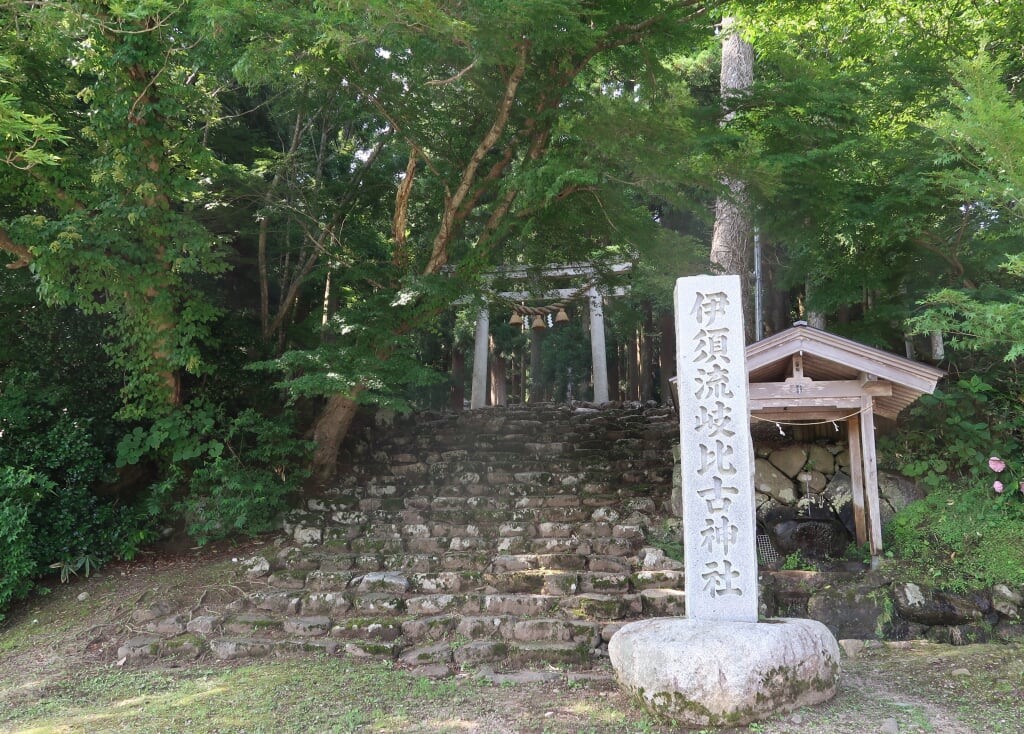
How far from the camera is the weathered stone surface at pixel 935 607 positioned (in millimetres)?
6629

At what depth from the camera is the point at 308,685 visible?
554cm

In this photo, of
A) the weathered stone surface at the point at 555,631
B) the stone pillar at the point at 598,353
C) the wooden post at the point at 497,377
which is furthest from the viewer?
the wooden post at the point at 497,377

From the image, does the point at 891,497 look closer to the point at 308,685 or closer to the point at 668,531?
the point at 668,531

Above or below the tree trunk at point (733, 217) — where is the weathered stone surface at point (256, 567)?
below

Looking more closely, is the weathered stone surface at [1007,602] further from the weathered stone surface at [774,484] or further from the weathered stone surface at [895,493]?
the weathered stone surface at [774,484]

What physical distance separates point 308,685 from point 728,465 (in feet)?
12.5

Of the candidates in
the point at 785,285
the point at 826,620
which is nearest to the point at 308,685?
the point at 826,620

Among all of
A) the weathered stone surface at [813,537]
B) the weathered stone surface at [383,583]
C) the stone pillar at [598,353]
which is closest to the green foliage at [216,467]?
the weathered stone surface at [383,583]

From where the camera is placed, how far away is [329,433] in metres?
10.4

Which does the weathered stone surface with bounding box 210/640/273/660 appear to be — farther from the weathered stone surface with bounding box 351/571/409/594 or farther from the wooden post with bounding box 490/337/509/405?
the wooden post with bounding box 490/337/509/405

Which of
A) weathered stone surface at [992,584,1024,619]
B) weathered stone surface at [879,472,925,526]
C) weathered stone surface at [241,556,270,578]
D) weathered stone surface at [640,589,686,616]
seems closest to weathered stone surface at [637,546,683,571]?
weathered stone surface at [640,589,686,616]

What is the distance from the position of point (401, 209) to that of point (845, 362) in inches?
238

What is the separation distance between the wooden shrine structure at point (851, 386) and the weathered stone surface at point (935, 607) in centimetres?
76

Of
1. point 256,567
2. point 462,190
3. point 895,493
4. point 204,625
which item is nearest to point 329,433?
point 256,567
